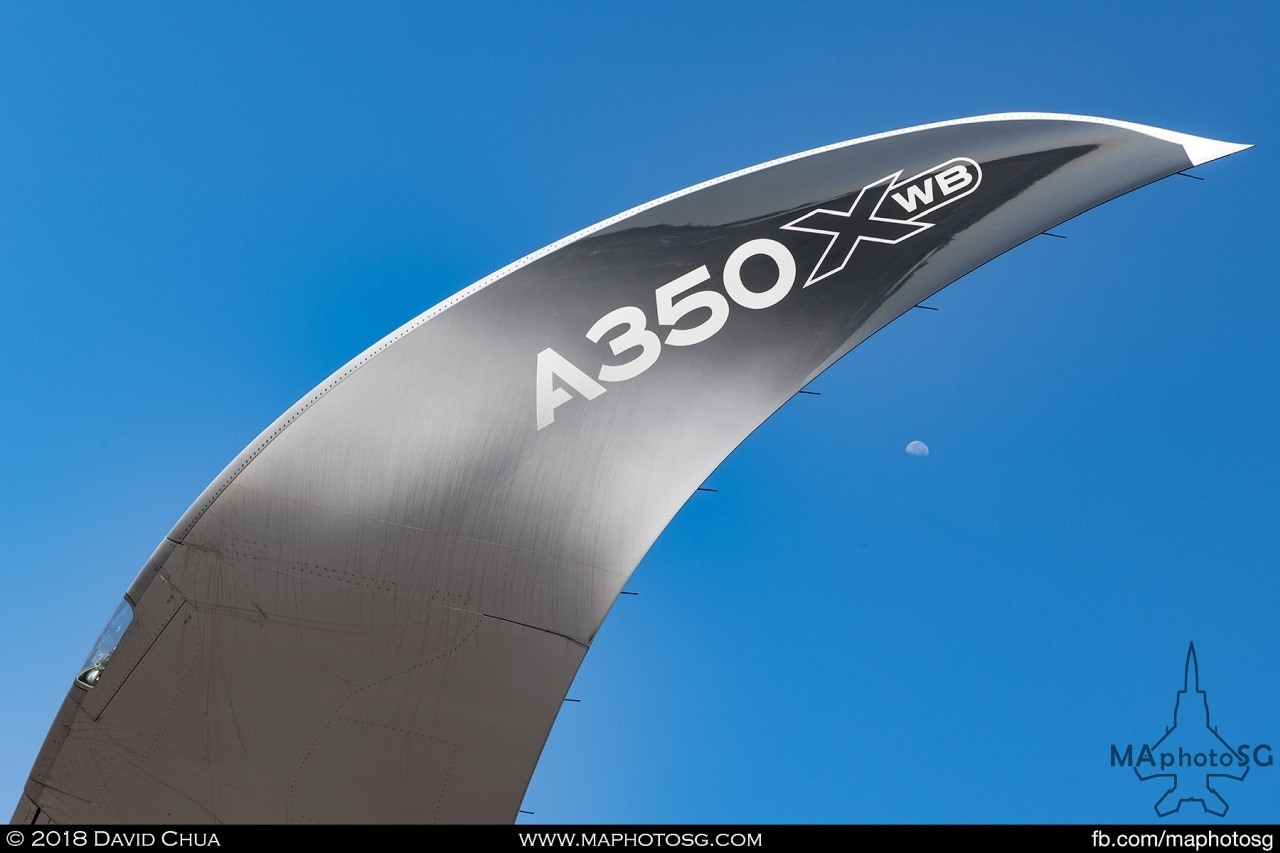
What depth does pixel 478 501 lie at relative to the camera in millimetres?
9141

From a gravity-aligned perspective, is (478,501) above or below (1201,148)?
below

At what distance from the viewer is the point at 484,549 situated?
920 centimetres

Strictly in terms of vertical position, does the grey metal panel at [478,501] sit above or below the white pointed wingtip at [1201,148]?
below

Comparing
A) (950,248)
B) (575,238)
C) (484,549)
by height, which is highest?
(950,248)

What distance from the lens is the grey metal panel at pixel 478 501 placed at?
8672 mm

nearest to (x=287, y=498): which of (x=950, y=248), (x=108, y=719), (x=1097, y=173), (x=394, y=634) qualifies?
(x=394, y=634)

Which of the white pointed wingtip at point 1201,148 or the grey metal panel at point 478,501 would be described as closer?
the grey metal panel at point 478,501

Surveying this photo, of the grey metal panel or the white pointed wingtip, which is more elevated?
the white pointed wingtip

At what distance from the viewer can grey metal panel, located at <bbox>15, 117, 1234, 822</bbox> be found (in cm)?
867

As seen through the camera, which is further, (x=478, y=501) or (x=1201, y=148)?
(x=1201, y=148)

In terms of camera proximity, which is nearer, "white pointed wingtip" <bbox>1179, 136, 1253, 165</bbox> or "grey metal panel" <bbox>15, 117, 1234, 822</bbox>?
"grey metal panel" <bbox>15, 117, 1234, 822</bbox>
